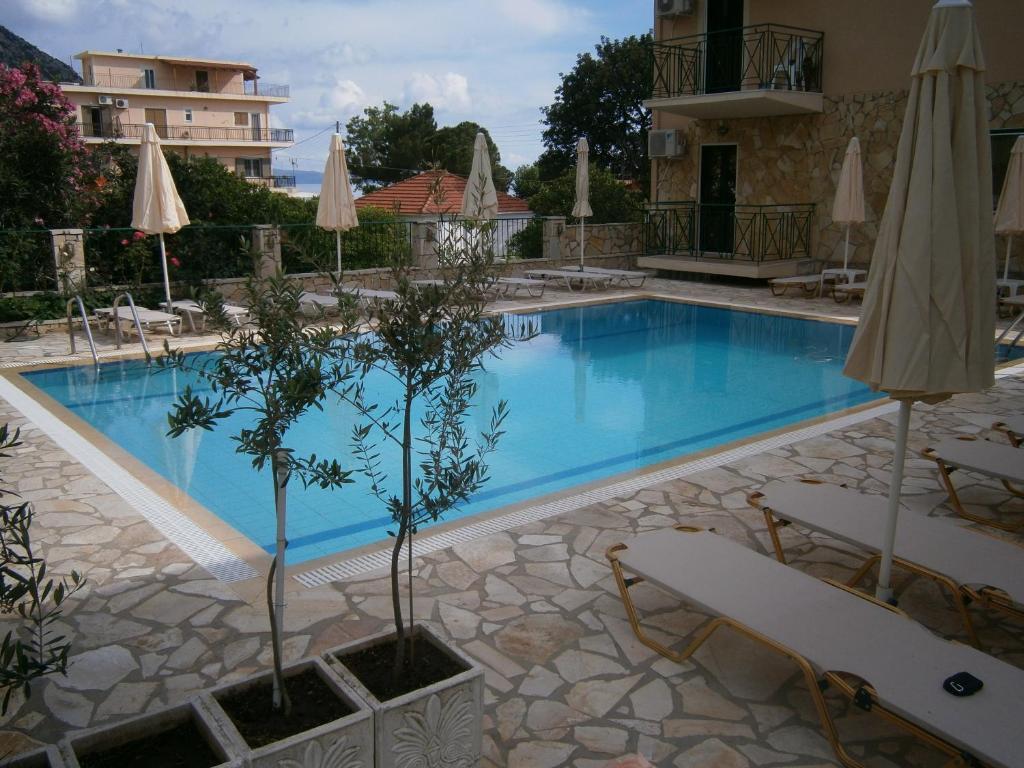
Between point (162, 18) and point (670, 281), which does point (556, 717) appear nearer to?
point (670, 281)

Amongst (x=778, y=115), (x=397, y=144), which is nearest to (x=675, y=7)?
(x=778, y=115)

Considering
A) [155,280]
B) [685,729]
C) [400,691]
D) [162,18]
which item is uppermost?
[162,18]

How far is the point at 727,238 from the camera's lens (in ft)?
61.3

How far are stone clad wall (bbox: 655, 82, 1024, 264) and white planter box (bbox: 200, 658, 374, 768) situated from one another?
15494mm

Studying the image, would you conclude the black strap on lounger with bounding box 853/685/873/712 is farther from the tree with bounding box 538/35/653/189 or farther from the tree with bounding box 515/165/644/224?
the tree with bounding box 538/35/653/189

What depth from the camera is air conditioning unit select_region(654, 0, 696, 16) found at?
61.0 ft

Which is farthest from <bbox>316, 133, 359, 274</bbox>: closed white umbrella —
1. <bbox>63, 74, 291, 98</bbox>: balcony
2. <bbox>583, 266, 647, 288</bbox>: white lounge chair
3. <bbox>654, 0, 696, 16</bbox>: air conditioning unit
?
<bbox>63, 74, 291, 98</bbox>: balcony

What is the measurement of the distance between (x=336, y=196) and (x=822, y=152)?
9752mm

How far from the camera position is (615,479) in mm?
6344


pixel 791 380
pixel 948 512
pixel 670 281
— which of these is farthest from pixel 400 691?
pixel 670 281

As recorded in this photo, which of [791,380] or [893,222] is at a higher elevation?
[893,222]

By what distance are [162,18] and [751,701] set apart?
15649 cm

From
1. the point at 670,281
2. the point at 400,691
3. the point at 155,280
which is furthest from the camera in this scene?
the point at 670,281

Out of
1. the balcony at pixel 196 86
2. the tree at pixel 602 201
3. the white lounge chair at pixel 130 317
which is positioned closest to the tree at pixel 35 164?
the white lounge chair at pixel 130 317
